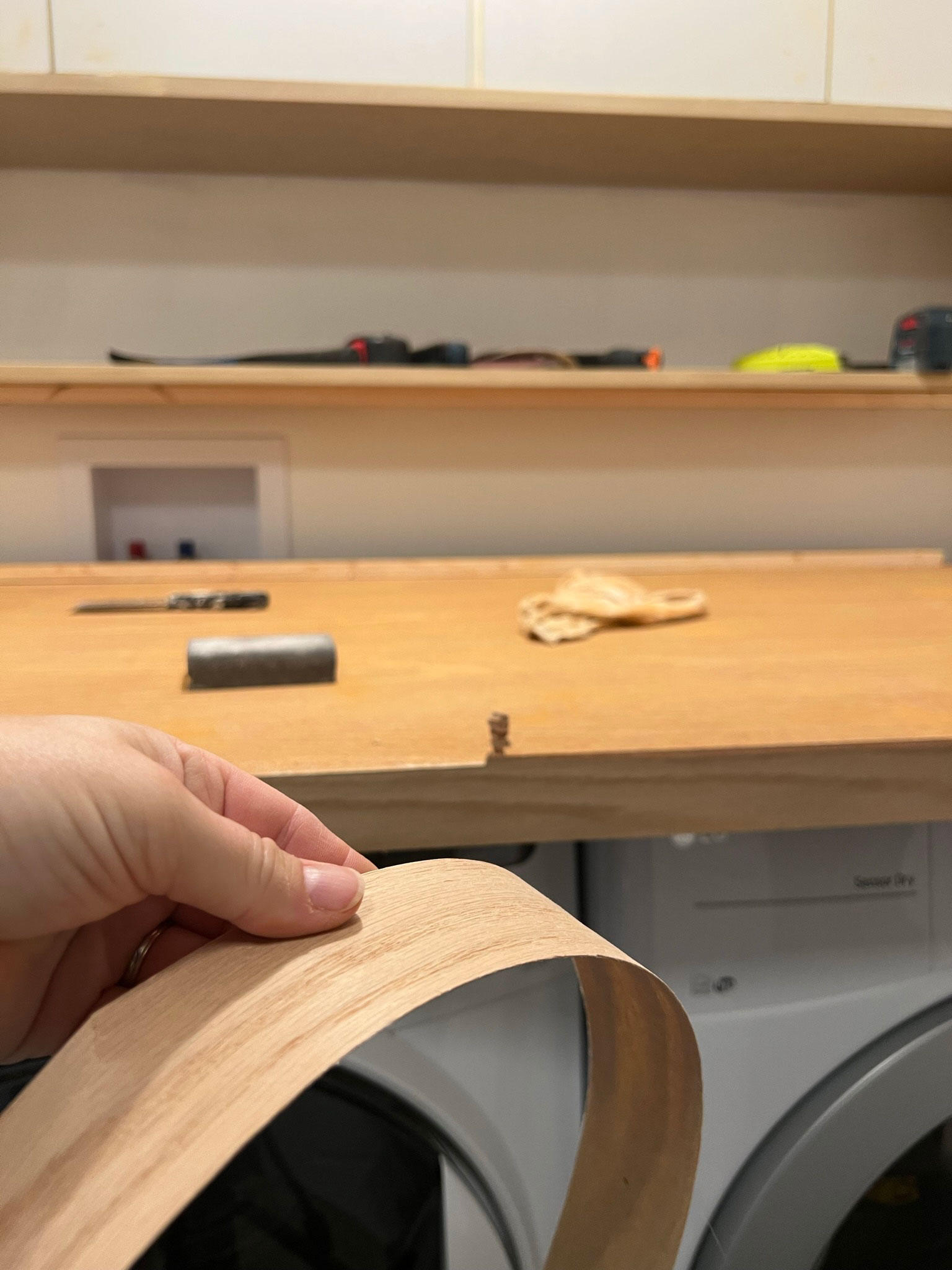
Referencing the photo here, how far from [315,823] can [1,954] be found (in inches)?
5.1

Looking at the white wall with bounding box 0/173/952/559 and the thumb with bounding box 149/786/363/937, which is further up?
the white wall with bounding box 0/173/952/559

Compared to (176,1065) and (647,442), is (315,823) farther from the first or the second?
(647,442)

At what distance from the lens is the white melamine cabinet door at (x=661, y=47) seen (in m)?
0.95

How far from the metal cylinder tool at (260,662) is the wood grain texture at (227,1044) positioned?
25 centimetres

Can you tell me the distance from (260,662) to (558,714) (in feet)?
0.65

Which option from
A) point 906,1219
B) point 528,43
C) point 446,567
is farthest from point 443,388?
point 906,1219

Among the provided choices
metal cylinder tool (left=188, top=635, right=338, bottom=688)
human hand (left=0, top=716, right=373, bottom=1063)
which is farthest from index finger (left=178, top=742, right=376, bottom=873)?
metal cylinder tool (left=188, top=635, right=338, bottom=688)

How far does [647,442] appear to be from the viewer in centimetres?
124

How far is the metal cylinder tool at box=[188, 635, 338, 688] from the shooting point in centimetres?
50

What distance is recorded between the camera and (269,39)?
3.03 feet

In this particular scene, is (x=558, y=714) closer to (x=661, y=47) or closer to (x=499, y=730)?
(x=499, y=730)

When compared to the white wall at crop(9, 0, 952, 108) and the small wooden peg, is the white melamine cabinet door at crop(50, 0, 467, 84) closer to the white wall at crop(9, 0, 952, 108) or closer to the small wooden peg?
the white wall at crop(9, 0, 952, 108)

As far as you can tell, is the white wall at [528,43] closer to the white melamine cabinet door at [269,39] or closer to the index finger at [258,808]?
the white melamine cabinet door at [269,39]

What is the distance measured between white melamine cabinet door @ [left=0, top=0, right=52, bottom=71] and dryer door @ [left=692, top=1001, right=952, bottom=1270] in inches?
48.8
